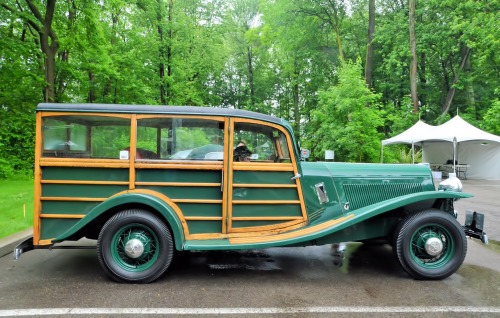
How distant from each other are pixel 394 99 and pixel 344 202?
2680 cm

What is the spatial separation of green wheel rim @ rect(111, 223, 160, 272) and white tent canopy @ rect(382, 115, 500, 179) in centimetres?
1459

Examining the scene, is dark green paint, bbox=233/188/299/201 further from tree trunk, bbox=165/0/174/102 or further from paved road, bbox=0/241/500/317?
tree trunk, bbox=165/0/174/102

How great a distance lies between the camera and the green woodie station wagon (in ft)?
12.2

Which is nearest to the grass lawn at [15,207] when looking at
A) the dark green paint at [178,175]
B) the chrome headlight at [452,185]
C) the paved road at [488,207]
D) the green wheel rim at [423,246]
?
the dark green paint at [178,175]

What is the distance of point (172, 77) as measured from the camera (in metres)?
18.8

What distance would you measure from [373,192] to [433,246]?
33.7 inches

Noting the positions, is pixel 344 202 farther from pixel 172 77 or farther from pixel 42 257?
pixel 172 77

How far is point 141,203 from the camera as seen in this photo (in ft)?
12.2

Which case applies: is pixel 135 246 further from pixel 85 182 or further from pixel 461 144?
pixel 461 144

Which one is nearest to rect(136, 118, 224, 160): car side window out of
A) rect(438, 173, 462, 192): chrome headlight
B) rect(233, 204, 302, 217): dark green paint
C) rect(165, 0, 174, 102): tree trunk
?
rect(233, 204, 302, 217): dark green paint

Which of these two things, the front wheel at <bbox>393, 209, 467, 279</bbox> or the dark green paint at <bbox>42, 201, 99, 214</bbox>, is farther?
the front wheel at <bbox>393, 209, 467, 279</bbox>

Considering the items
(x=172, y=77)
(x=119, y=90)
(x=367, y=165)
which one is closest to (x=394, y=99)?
(x=172, y=77)

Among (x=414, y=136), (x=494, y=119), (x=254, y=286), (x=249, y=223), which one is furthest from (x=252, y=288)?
(x=494, y=119)

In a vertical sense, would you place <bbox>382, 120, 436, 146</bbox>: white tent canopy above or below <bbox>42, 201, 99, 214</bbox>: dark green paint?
above
